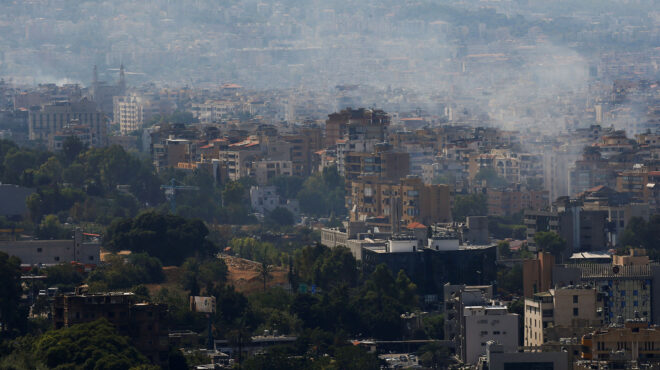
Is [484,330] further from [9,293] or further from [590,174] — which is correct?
[590,174]

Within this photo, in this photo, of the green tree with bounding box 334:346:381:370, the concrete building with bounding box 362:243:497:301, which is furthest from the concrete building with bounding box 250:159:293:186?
the green tree with bounding box 334:346:381:370

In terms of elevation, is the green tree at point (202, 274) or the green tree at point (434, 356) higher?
the green tree at point (202, 274)

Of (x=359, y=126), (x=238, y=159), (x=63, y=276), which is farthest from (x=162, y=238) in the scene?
(x=359, y=126)

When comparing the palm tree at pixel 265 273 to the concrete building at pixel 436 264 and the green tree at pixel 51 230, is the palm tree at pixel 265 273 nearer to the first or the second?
the concrete building at pixel 436 264

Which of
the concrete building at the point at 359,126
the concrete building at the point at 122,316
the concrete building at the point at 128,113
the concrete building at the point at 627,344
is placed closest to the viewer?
the concrete building at the point at 627,344

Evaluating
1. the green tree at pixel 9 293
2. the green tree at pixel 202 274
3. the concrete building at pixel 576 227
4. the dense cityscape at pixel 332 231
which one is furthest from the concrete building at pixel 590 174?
the green tree at pixel 9 293

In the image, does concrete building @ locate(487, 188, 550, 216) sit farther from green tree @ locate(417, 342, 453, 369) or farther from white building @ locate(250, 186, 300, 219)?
green tree @ locate(417, 342, 453, 369)
